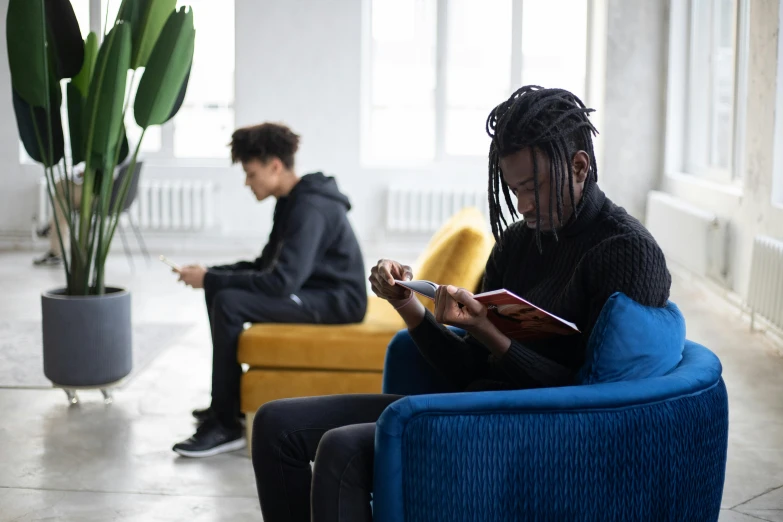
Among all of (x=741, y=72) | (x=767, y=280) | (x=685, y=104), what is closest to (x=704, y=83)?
(x=685, y=104)

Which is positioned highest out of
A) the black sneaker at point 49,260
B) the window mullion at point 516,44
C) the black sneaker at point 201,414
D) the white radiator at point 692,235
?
the window mullion at point 516,44

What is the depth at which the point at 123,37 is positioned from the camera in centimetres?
340

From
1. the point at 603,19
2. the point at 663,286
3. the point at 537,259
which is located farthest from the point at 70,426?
the point at 603,19

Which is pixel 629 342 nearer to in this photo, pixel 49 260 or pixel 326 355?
pixel 326 355

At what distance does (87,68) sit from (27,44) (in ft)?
1.04

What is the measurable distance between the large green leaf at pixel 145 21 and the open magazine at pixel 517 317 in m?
2.09

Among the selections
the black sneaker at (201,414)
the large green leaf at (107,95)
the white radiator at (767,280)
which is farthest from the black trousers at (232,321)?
the white radiator at (767,280)

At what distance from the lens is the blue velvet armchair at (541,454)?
1.70 meters

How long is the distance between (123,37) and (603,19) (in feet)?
17.8

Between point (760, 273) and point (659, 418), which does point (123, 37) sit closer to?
point (659, 418)

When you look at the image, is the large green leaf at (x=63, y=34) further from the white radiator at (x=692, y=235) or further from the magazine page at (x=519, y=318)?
the white radiator at (x=692, y=235)

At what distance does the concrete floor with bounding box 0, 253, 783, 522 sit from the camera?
2846 mm

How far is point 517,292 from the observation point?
6.84 ft

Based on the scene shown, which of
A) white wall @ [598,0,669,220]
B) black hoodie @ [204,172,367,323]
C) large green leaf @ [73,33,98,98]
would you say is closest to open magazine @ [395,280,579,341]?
black hoodie @ [204,172,367,323]
